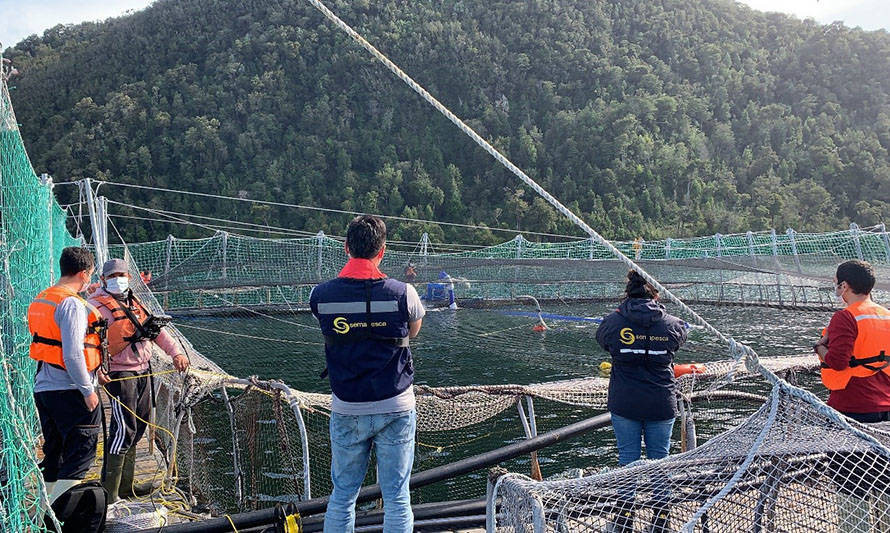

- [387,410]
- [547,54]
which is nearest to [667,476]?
[387,410]

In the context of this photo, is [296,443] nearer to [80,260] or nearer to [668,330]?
[80,260]

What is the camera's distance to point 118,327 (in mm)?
4215

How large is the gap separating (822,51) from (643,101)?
67.2ft

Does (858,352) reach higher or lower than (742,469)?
higher

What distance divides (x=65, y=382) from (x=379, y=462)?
175 cm

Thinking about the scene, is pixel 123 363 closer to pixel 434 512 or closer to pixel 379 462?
pixel 434 512

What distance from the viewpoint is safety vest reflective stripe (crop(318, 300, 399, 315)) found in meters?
2.69

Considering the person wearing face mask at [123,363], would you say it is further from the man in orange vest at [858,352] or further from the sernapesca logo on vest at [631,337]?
the man in orange vest at [858,352]

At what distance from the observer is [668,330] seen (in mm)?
3316

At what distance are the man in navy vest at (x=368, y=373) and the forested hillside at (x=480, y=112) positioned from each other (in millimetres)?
44388

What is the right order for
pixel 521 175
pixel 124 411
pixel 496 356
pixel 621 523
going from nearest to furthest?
pixel 621 523
pixel 521 175
pixel 124 411
pixel 496 356

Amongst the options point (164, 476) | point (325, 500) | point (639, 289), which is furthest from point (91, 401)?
point (639, 289)

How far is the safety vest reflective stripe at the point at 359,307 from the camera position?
269 cm

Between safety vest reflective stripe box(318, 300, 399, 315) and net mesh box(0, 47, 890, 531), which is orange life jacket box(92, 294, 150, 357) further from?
safety vest reflective stripe box(318, 300, 399, 315)
